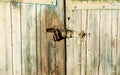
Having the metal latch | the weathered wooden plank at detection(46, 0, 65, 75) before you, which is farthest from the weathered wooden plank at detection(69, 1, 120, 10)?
the metal latch

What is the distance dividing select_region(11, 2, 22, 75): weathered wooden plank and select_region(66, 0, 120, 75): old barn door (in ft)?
1.55

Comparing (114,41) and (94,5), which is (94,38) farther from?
(94,5)

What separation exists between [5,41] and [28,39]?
218 mm

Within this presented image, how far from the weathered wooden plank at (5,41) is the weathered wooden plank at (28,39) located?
0.43 feet

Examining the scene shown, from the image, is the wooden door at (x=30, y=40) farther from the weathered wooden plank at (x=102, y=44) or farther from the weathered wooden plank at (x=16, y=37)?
the weathered wooden plank at (x=102, y=44)

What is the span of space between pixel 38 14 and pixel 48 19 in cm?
11

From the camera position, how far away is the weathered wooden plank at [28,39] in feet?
10.5

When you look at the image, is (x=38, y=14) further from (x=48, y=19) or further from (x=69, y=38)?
(x=69, y=38)

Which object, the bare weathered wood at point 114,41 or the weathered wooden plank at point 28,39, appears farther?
the bare weathered wood at point 114,41

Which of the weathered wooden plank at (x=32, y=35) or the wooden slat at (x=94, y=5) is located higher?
the wooden slat at (x=94, y=5)

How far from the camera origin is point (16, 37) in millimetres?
3215

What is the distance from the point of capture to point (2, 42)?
126 inches

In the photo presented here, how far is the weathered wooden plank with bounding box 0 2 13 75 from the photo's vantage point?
10.4 feet

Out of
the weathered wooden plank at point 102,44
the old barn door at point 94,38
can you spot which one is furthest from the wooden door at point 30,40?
the weathered wooden plank at point 102,44
